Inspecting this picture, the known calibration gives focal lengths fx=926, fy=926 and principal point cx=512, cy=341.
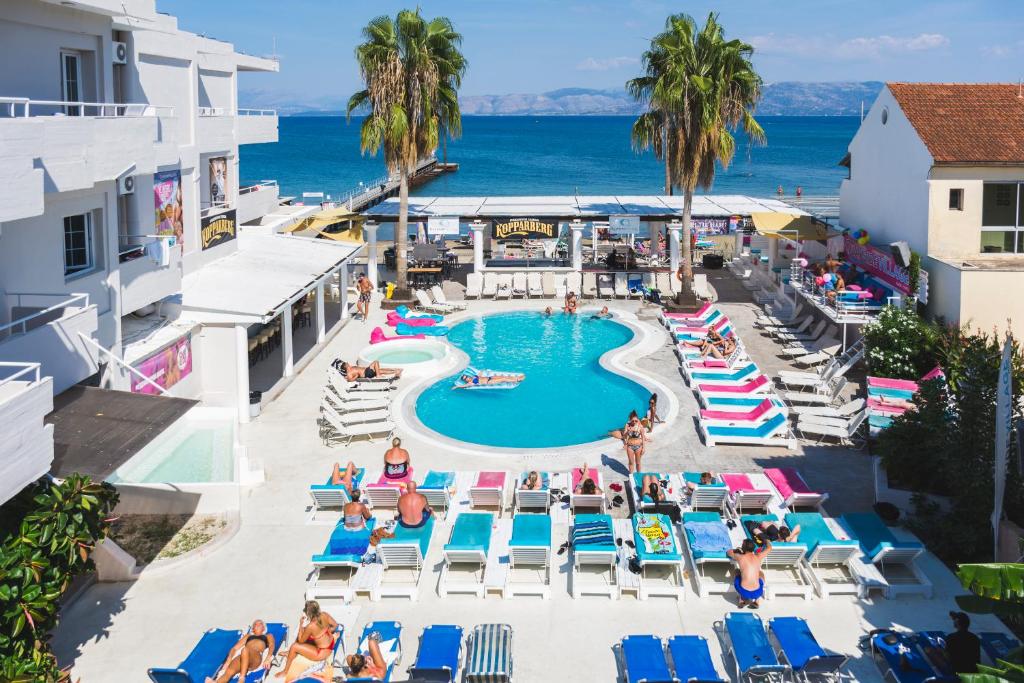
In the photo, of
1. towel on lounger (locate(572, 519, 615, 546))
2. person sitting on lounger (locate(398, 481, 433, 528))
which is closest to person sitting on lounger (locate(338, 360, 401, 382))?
person sitting on lounger (locate(398, 481, 433, 528))

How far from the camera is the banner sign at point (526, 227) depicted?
35.8 meters

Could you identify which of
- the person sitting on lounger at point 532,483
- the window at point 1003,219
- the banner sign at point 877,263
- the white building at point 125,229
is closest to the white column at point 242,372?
the white building at point 125,229

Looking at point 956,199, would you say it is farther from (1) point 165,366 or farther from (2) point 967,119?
(1) point 165,366

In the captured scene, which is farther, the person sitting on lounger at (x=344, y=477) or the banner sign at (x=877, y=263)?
the banner sign at (x=877, y=263)

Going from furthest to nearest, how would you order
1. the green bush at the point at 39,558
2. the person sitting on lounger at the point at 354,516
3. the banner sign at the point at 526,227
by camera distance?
the banner sign at the point at 526,227 → the person sitting on lounger at the point at 354,516 → the green bush at the point at 39,558

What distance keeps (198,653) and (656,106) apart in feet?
79.6

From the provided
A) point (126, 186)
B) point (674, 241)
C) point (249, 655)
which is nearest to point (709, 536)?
point (249, 655)

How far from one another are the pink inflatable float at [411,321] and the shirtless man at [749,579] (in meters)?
17.2

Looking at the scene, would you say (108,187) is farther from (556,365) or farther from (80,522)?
(556,365)

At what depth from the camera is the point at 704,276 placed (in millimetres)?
35438

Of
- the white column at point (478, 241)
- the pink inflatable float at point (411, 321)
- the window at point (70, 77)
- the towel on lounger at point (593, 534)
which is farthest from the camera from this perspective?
the white column at point (478, 241)

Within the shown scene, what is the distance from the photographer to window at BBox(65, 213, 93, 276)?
16.2 metres

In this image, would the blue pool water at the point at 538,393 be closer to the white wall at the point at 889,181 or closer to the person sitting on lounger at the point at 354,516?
the person sitting on lounger at the point at 354,516

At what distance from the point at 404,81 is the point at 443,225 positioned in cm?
622
